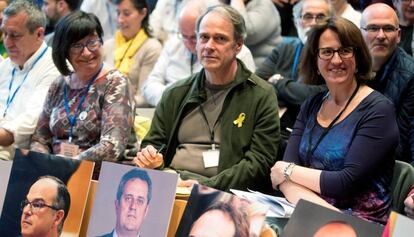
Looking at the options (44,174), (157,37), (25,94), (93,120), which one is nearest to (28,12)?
(25,94)

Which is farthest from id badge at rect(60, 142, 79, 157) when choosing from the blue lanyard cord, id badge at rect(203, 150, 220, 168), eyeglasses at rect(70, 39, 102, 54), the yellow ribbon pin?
the blue lanyard cord

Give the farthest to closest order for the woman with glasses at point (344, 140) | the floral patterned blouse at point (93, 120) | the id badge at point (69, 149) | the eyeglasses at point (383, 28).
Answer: the eyeglasses at point (383, 28), the id badge at point (69, 149), the floral patterned blouse at point (93, 120), the woman with glasses at point (344, 140)

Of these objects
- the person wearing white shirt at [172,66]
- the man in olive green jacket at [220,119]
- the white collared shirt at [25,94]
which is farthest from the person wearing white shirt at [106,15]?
the man in olive green jacket at [220,119]

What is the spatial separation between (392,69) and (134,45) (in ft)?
6.34

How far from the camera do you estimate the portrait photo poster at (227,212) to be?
1909 millimetres

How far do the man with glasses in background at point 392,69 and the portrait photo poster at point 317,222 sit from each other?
137 cm

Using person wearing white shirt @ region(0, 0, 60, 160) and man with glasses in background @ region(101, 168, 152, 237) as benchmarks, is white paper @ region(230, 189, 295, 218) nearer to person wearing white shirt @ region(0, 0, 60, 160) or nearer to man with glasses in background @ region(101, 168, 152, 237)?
man with glasses in background @ region(101, 168, 152, 237)

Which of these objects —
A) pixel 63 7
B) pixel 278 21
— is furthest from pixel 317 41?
pixel 63 7

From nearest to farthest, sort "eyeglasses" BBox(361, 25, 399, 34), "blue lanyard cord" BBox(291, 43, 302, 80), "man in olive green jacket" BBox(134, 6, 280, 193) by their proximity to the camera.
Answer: "man in olive green jacket" BBox(134, 6, 280, 193) → "eyeglasses" BBox(361, 25, 399, 34) → "blue lanyard cord" BBox(291, 43, 302, 80)

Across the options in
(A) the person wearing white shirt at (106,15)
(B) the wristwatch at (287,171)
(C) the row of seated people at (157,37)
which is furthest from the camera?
(A) the person wearing white shirt at (106,15)

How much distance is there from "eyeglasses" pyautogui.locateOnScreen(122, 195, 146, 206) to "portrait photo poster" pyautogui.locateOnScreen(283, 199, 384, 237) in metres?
0.48

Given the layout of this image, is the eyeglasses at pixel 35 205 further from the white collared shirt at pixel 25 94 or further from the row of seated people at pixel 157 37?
the row of seated people at pixel 157 37

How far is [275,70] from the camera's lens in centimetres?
410

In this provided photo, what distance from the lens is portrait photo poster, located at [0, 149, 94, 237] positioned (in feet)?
7.50
